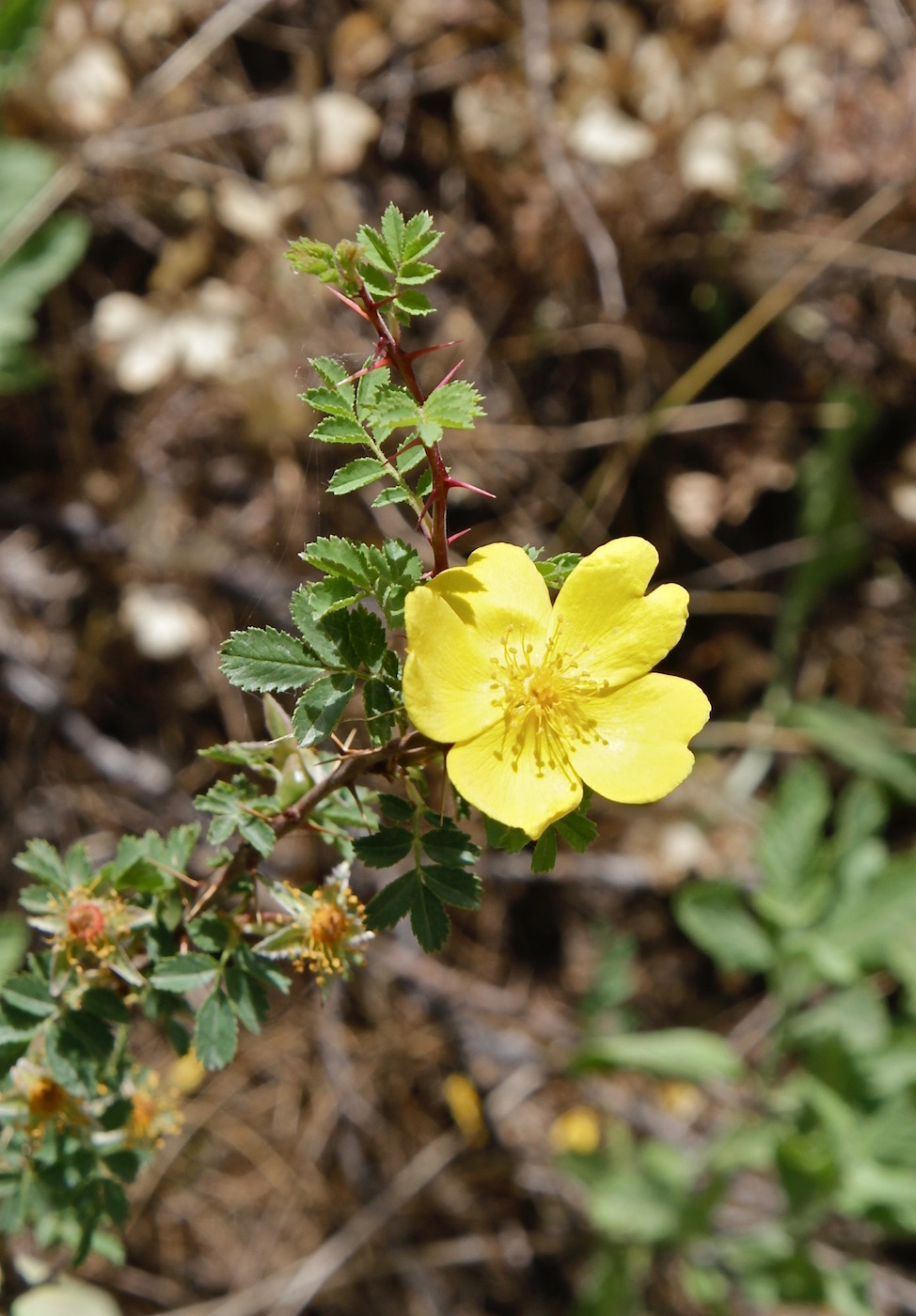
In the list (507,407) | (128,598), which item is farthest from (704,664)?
(128,598)

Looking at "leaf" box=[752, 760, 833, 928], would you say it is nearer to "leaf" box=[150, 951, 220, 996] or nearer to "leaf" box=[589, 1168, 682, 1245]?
"leaf" box=[589, 1168, 682, 1245]

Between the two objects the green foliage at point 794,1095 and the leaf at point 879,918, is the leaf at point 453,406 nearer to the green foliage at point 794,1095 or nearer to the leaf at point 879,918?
the green foliage at point 794,1095

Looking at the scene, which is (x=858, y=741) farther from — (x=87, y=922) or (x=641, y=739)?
(x=87, y=922)

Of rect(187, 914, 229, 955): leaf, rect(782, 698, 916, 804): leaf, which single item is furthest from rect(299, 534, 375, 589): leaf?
rect(782, 698, 916, 804): leaf

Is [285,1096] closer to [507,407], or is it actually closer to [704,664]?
[704,664]

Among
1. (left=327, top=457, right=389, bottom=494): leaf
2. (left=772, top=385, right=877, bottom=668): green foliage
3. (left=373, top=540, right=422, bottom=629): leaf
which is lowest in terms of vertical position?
(left=772, top=385, right=877, bottom=668): green foliage

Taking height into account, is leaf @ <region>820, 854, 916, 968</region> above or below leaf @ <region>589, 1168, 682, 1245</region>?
above
